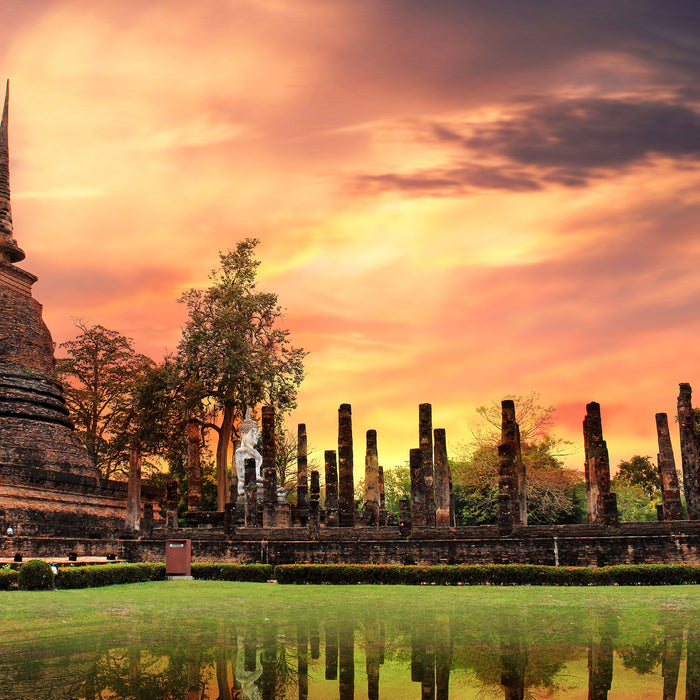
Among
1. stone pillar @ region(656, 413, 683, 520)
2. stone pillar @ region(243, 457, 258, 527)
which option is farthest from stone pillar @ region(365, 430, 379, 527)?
stone pillar @ region(656, 413, 683, 520)

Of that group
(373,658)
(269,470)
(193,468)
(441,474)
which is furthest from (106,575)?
(441,474)

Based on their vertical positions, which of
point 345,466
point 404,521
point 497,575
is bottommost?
point 497,575

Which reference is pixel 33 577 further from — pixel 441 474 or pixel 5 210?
pixel 5 210

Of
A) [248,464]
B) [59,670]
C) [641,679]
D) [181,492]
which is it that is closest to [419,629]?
[641,679]

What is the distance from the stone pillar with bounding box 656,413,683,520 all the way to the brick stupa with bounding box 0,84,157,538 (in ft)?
74.7

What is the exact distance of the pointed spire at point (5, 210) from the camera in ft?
121

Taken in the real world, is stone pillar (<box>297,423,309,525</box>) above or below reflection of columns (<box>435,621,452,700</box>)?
above

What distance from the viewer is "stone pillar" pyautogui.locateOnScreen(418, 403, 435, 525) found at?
1292 inches

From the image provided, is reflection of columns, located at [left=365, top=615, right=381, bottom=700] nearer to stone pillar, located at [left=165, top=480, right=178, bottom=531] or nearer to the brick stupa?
stone pillar, located at [left=165, top=480, right=178, bottom=531]

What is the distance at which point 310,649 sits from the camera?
9156 mm

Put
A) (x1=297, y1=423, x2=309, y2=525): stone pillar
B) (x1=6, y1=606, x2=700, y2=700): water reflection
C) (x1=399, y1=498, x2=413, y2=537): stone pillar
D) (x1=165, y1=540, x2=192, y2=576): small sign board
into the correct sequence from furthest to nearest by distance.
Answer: (x1=297, y1=423, x2=309, y2=525): stone pillar, (x1=399, y1=498, x2=413, y2=537): stone pillar, (x1=165, y1=540, x2=192, y2=576): small sign board, (x1=6, y1=606, x2=700, y2=700): water reflection

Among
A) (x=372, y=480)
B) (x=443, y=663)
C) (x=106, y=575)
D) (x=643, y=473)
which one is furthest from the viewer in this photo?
(x=643, y=473)

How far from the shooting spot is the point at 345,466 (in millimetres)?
33938

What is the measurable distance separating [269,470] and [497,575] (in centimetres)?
1601
